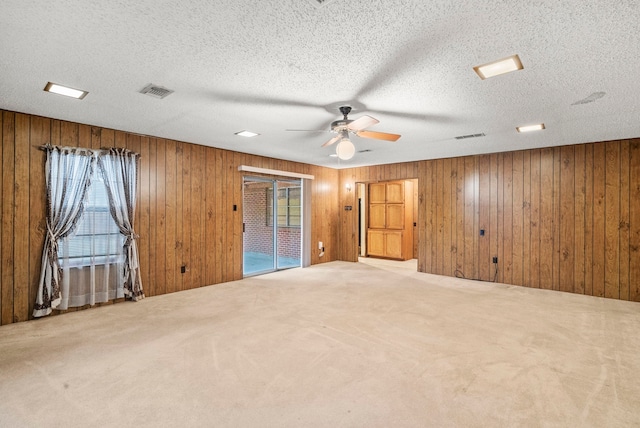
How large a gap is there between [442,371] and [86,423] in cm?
245

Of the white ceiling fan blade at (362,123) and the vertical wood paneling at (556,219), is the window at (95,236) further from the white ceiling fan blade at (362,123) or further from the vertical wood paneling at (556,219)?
the vertical wood paneling at (556,219)

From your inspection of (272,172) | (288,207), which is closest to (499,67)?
(272,172)

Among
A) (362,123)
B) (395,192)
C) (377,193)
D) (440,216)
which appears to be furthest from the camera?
(377,193)

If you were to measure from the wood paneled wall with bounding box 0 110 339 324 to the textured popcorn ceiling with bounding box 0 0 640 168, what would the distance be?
1.01ft

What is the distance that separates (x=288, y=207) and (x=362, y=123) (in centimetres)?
424

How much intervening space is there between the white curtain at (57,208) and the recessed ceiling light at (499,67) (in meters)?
4.58

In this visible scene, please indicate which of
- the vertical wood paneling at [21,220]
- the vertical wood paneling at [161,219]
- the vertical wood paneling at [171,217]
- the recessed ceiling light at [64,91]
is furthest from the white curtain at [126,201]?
the recessed ceiling light at [64,91]

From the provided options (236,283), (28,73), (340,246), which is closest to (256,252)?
(236,283)

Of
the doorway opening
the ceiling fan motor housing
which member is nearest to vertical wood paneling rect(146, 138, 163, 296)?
the ceiling fan motor housing

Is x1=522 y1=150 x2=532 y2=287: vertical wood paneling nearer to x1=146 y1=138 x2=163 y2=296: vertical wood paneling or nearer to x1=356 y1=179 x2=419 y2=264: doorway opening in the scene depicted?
x1=356 y1=179 x2=419 y2=264: doorway opening

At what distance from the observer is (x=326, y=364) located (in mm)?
2574

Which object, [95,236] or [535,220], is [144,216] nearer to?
[95,236]

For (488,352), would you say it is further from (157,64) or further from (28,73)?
(28,73)

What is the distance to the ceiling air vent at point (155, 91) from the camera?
2826 mm
